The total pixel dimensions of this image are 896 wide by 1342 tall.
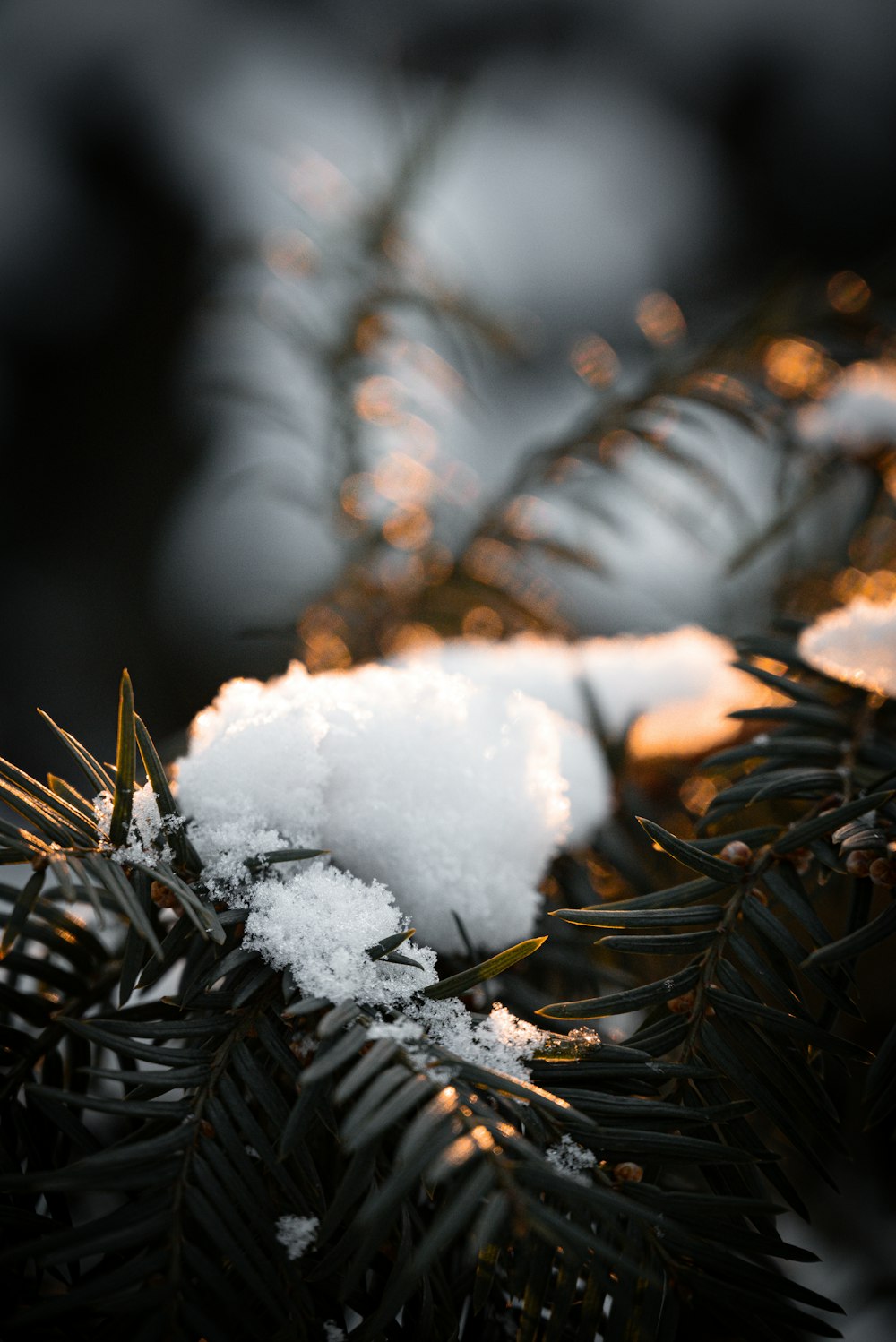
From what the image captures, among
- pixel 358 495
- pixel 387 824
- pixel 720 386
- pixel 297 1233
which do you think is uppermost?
pixel 720 386

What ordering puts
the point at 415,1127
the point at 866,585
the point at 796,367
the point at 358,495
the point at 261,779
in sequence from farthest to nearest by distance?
the point at 358,495 < the point at 796,367 < the point at 866,585 < the point at 261,779 < the point at 415,1127

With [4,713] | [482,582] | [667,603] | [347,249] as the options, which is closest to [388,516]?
[482,582]

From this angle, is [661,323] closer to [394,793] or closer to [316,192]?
[316,192]

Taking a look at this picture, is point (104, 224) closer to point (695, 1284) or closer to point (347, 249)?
point (347, 249)

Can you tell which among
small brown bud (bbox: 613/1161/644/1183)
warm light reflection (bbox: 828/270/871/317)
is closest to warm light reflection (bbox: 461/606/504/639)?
warm light reflection (bbox: 828/270/871/317)

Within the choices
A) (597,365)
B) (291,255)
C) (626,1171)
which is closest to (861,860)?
(626,1171)

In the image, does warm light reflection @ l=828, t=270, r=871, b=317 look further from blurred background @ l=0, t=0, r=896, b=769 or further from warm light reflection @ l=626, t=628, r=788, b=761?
warm light reflection @ l=626, t=628, r=788, b=761
